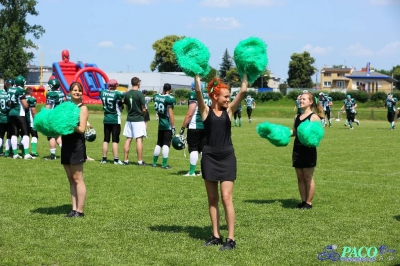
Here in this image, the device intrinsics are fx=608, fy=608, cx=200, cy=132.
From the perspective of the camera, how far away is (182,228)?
8.03m

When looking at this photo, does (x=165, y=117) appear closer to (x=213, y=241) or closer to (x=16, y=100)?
(x=16, y=100)

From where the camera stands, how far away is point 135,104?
14992 mm

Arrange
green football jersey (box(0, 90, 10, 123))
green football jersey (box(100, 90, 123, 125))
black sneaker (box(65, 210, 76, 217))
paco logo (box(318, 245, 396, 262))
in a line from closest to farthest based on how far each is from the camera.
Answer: paco logo (box(318, 245, 396, 262)) < black sneaker (box(65, 210, 76, 217)) < green football jersey (box(100, 90, 123, 125)) < green football jersey (box(0, 90, 10, 123))

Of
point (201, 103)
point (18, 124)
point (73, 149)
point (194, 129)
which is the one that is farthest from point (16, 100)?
point (201, 103)

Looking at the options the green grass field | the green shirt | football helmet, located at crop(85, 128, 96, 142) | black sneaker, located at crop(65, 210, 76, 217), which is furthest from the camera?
the green shirt

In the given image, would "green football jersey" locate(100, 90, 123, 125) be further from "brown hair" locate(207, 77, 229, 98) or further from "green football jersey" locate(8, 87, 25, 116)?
"brown hair" locate(207, 77, 229, 98)

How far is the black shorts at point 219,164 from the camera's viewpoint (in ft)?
22.5

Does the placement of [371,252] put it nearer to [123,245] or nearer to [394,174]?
[123,245]

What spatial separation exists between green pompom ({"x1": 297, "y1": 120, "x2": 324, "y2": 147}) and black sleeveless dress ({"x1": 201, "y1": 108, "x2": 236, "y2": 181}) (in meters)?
2.40

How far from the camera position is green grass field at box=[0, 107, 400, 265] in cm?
660

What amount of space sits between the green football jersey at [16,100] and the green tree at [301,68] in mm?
102256

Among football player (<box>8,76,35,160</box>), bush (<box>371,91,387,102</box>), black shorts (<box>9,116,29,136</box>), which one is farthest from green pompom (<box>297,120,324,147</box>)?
bush (<box>371,91,387,102</box>)

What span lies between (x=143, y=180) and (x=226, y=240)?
A: 19.6ft

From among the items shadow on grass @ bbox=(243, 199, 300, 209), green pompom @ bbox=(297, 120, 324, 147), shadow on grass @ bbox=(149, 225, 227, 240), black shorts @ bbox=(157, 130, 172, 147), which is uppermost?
green pompom @ bbox=(297, 120, 324, 147)
